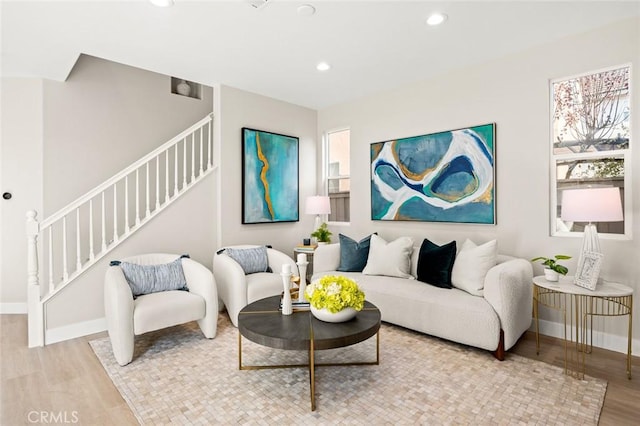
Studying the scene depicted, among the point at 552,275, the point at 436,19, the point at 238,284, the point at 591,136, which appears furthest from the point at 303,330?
the point at 591,136

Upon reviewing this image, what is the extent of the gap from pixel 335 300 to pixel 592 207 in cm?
200

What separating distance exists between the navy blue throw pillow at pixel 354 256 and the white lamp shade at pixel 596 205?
Answer: 2.04 m

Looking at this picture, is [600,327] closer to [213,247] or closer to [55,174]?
[213,247]

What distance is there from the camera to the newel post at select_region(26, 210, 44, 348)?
3.04m

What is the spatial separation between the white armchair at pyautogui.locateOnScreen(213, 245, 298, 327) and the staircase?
102cm

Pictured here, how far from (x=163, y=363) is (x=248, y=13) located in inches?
113

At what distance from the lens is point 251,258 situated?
3.97 metres

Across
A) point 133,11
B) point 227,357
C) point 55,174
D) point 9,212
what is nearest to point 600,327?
point 227,357

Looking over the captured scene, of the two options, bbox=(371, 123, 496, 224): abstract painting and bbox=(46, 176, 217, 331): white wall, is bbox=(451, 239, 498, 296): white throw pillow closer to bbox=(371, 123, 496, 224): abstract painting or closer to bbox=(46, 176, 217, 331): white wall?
bbox=(371, 123, 496, 224): abstract painting

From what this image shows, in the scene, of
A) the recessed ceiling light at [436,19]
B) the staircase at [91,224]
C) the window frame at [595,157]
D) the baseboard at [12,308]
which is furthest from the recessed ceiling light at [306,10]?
the baseboard at [12,308]

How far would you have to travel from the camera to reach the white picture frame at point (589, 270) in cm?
246

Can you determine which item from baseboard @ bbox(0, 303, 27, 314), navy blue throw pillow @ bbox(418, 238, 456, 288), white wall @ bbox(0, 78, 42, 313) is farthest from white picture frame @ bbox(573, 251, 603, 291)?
baseboard @ bbox(0, 303, 27, 314)

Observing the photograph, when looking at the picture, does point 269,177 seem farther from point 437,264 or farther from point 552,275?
point 552,275

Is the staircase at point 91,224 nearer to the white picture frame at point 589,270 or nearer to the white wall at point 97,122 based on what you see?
the white wall at point 97,122
